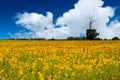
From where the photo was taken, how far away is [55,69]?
12.7 metres

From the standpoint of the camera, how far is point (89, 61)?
14844 mm

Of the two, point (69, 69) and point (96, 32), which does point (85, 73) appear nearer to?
point (69, 69)

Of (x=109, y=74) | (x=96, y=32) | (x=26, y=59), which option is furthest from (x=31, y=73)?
(x=96, y=32)

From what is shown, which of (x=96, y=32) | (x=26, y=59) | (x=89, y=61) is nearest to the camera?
(x=89, y=61)

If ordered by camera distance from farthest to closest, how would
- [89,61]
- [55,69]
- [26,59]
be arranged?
[26,59], [89,61], [55,69]

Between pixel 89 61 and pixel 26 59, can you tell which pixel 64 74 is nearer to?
pixel 89 61

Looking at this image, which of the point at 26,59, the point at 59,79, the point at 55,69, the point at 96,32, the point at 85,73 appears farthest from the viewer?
the point at 96,32

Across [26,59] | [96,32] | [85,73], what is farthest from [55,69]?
[96,32]

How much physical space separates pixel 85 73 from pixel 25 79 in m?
2.20

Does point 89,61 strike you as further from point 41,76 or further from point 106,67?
point 41,76

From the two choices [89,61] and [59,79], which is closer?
[59,79]

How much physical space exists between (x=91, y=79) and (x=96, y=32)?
164 ft

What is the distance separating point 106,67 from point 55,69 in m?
2.11

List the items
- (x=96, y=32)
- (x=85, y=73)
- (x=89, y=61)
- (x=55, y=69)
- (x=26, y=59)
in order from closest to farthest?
1. (x=85, y=73)
2. (x=55, y=69)
3. (x=89, y=61)
4. (x=26, y=59)
5. (x=96, y=32)
